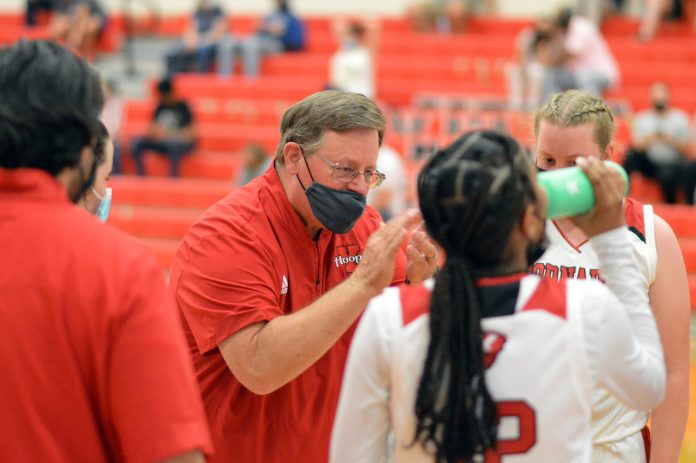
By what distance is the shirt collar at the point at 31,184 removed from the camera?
1.89 metres

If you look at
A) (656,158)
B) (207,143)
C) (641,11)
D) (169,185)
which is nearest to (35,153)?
(656,158)

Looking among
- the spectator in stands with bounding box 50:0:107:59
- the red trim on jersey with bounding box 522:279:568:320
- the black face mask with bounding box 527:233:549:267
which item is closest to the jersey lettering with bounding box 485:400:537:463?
the red trim on jersey with bounding box 522:279:568:320

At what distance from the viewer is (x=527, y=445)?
2008 millimetres

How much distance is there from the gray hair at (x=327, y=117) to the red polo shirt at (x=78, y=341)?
104 centimetres

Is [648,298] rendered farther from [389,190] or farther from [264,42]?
[264,42]

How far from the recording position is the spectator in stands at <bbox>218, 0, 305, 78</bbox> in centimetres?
1435

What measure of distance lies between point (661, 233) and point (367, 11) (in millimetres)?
14201

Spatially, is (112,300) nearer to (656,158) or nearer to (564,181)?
(564,181)

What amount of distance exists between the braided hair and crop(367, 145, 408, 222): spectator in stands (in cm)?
614

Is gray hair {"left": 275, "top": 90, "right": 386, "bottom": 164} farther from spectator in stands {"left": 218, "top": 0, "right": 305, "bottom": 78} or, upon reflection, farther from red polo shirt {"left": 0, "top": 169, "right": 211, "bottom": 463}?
spectator in stands {"left": 218, "top": 0, "right": 305, "bottom": 78}

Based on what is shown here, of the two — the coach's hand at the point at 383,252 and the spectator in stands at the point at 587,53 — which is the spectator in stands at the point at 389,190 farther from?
the coach's hand at the point at 383,252

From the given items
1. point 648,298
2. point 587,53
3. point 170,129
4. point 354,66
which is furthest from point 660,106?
point 648,298

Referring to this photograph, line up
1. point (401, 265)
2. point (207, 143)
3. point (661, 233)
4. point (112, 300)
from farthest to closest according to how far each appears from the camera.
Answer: point (207, 143) → point (401, 265) → point (661, 233) → point (112, 300)

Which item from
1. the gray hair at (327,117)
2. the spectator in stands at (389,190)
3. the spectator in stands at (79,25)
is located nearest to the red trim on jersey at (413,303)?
the gray hair at (327,117)
